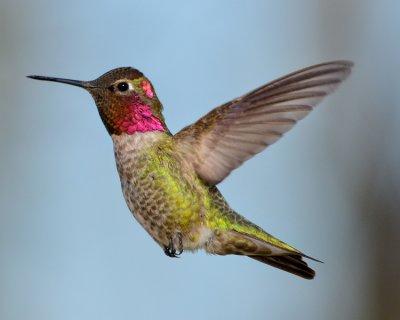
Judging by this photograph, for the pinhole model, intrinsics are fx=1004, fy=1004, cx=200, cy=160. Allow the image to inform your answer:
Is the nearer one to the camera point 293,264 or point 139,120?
point 139,120

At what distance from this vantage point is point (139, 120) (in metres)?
5.30

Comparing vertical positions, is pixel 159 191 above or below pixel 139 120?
below

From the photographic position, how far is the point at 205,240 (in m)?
5.43

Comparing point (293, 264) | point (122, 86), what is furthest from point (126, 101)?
point (293, 264)

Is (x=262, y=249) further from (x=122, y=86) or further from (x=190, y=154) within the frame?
(x=122, y=86)

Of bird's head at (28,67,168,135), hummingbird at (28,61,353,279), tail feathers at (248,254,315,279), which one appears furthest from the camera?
tail feathers at (248,254,315,279)

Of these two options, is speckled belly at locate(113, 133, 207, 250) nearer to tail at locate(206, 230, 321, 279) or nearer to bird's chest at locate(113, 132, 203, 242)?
bird's chest at locate(113, 132, 203, 242)

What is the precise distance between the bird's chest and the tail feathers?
19.4 inches

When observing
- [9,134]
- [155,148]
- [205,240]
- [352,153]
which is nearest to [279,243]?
[205,240]

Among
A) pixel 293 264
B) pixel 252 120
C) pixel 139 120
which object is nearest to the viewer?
pixel 252 120

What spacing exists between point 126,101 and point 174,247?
2.61ft

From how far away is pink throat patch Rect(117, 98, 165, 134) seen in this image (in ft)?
17.1

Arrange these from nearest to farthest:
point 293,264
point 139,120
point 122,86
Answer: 1. point 122,86
2. point 139,120
3. point 293,264

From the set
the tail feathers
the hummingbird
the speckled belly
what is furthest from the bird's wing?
the tail feathers
